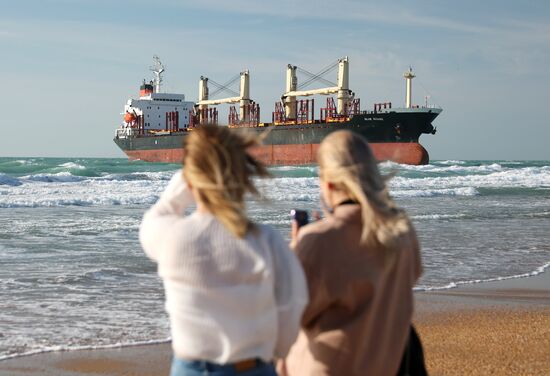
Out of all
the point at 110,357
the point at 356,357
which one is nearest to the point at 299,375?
the point at 356,357

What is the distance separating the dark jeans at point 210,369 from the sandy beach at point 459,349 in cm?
245

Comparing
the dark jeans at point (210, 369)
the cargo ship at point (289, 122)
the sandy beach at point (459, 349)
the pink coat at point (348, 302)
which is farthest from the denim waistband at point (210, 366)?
the cargo ship at point (289, 122)

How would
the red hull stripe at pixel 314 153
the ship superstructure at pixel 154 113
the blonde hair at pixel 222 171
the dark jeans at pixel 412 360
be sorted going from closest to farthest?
the blonde hair at pixel 222 171 < the dark jeans at pixel 412 360 < the red hull stripe at pixel 314 153 < the ship superstructure at pixel 154 113

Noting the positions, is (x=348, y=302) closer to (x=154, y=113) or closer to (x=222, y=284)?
(x=222, y=284)

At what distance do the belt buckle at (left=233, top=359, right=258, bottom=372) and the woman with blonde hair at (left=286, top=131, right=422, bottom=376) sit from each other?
0.80 feet

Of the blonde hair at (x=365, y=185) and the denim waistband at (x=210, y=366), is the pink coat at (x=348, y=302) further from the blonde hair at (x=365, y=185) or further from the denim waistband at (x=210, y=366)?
the denim waistband at (x=210, y=366)

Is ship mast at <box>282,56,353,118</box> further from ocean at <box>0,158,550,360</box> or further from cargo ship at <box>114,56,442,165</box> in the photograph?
ocean at <box>0,158,550,360</box>

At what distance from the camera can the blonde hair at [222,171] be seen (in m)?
1.70

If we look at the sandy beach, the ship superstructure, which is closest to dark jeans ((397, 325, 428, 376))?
the sandy beach

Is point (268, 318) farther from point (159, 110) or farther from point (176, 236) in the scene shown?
point (159, 110)

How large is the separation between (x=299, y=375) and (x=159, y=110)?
57885 mm

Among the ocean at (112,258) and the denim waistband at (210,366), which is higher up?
the denim waistband at (210,366)

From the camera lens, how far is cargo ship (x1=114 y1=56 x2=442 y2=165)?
131 feet

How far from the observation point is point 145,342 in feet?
15.6
